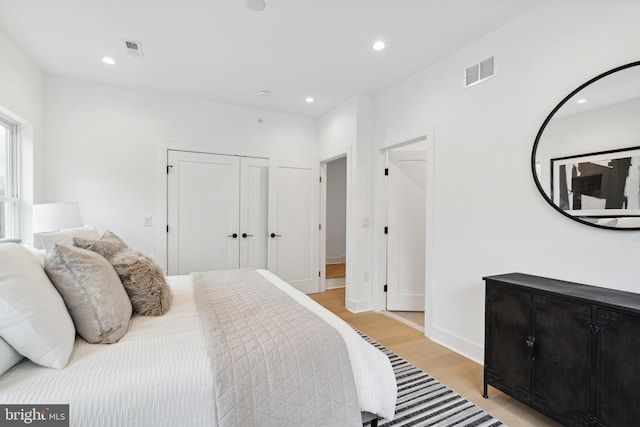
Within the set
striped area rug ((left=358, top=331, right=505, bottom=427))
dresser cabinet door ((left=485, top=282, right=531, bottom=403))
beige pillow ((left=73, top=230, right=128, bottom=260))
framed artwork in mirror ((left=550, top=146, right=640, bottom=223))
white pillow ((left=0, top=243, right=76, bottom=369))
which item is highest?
framed artwork in mirror ((left=550, top=146, right=640, bottom=223))

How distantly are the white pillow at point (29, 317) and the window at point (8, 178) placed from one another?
2262mm

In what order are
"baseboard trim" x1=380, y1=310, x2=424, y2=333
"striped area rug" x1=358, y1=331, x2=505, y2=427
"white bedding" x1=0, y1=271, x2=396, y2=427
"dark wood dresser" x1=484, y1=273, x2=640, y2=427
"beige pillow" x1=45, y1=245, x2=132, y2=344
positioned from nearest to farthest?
1. "white bedding" x1=0, y1=271, x2=396, y2=427
2. "beige pillow" x1=45, y1=245, x2=132, y2=344
3. "dark wood dresser" x1=484, y1=273, x2=640, y2=427
4. "striped area rug" x1=358, y1=331, x2=505, y2=427
5. "baseboard trim" x1=380, y1=310, x2=424, y2=333

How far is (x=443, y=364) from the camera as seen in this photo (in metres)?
2.57

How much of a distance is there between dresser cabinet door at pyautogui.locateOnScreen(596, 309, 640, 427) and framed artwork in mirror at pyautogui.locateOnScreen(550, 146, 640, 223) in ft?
2.23

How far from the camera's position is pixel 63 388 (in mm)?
1036

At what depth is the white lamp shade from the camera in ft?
8.53

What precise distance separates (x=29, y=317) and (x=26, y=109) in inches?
111

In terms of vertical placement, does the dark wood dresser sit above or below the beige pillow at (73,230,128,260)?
below

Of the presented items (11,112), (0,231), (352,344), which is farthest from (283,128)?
(352,344)

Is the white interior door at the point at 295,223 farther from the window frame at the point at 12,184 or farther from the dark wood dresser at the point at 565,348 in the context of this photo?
the dark wood dresser at the point at 565,348

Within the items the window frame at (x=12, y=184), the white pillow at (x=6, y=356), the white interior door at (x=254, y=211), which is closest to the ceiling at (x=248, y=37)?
the window frame at (x=12, y=184)

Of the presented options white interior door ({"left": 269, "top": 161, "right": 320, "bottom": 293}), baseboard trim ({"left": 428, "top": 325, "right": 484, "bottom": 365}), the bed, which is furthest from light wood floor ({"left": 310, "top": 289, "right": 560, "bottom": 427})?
the bed

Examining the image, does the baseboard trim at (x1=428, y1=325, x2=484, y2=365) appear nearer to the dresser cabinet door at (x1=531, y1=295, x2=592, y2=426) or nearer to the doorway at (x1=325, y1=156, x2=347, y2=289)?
the dresser cabinet door at (x1=531, y1=295, x2=592, y2=426)

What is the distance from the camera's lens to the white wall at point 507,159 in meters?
1.89
